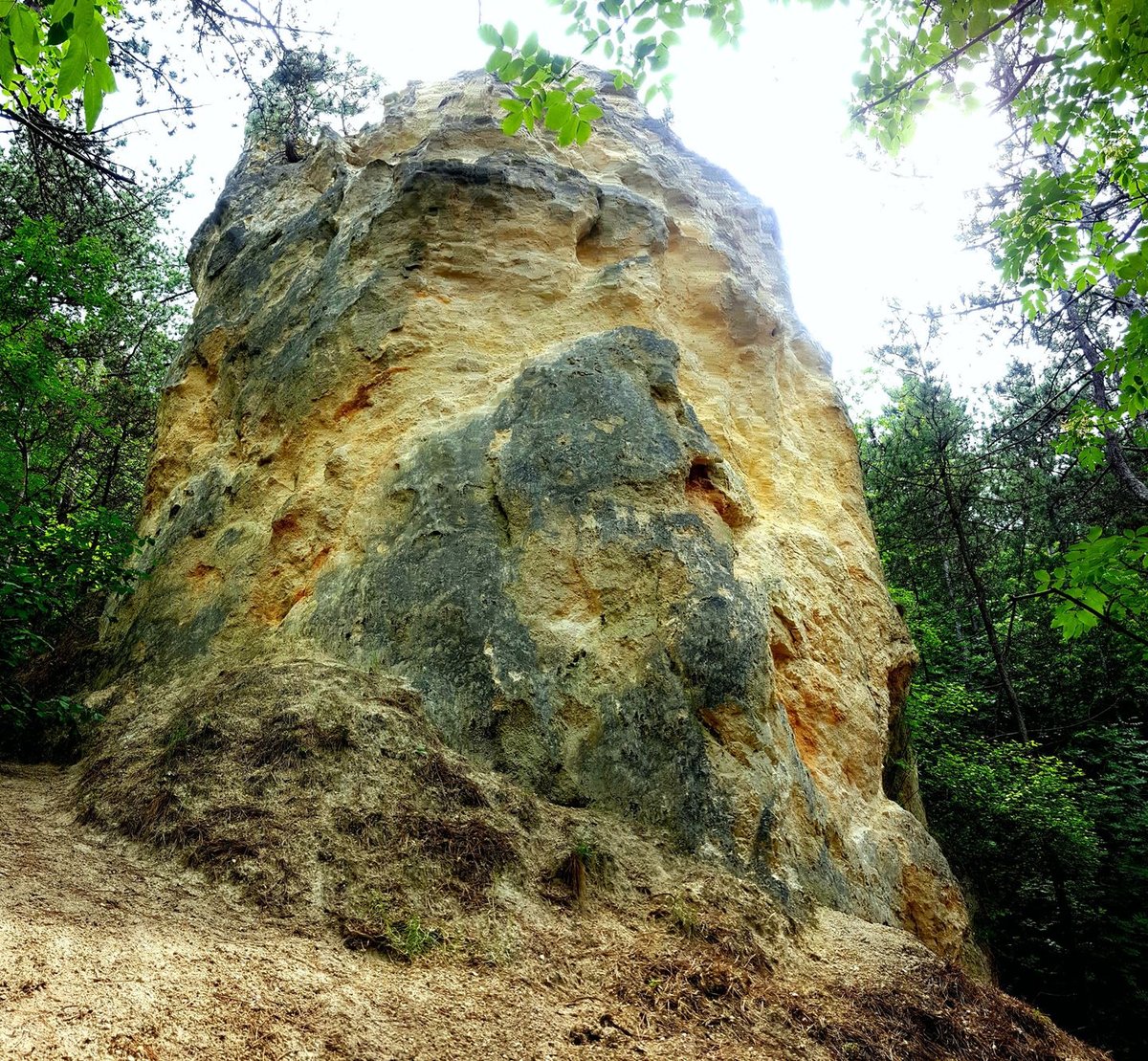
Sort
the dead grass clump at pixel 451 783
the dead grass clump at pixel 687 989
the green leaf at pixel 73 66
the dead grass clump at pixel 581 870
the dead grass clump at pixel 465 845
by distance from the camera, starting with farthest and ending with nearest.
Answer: the dead grass clump at pixel 451 783 < the dead grass clump at pixel 581 870 < the dead grass clump at pixel 465 845 < the dead grass clump at pixel 687 989 < the green leaf at pixel 73 66

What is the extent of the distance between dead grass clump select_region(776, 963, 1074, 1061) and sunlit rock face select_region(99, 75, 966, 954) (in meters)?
0.87

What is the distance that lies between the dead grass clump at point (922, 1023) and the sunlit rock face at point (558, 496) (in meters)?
0.87

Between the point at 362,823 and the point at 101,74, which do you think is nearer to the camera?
the point at 101,74

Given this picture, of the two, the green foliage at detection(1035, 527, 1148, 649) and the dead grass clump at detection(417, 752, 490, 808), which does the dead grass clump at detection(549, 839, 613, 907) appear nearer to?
the dead grass clump at detection(417, 752, 490, 808)

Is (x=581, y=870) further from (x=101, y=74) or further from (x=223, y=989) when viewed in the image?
(x=101, y=74)

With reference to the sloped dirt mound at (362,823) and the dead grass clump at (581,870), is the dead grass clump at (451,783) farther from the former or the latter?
the dead grass clump at (581,870)

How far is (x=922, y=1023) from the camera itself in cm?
430

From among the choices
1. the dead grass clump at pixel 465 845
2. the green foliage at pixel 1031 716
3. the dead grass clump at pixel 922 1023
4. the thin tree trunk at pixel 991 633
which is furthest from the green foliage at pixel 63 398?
the thin tree trunk at pixel 991 633

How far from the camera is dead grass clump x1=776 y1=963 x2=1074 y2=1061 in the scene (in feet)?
13.3

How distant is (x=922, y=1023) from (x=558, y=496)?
4347 mm

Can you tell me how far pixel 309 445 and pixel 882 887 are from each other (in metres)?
6.73

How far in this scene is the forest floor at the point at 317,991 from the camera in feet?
9.54

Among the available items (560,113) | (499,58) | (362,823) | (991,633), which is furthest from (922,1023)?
(991,633)

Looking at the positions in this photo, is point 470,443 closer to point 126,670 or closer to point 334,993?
point 126,670
